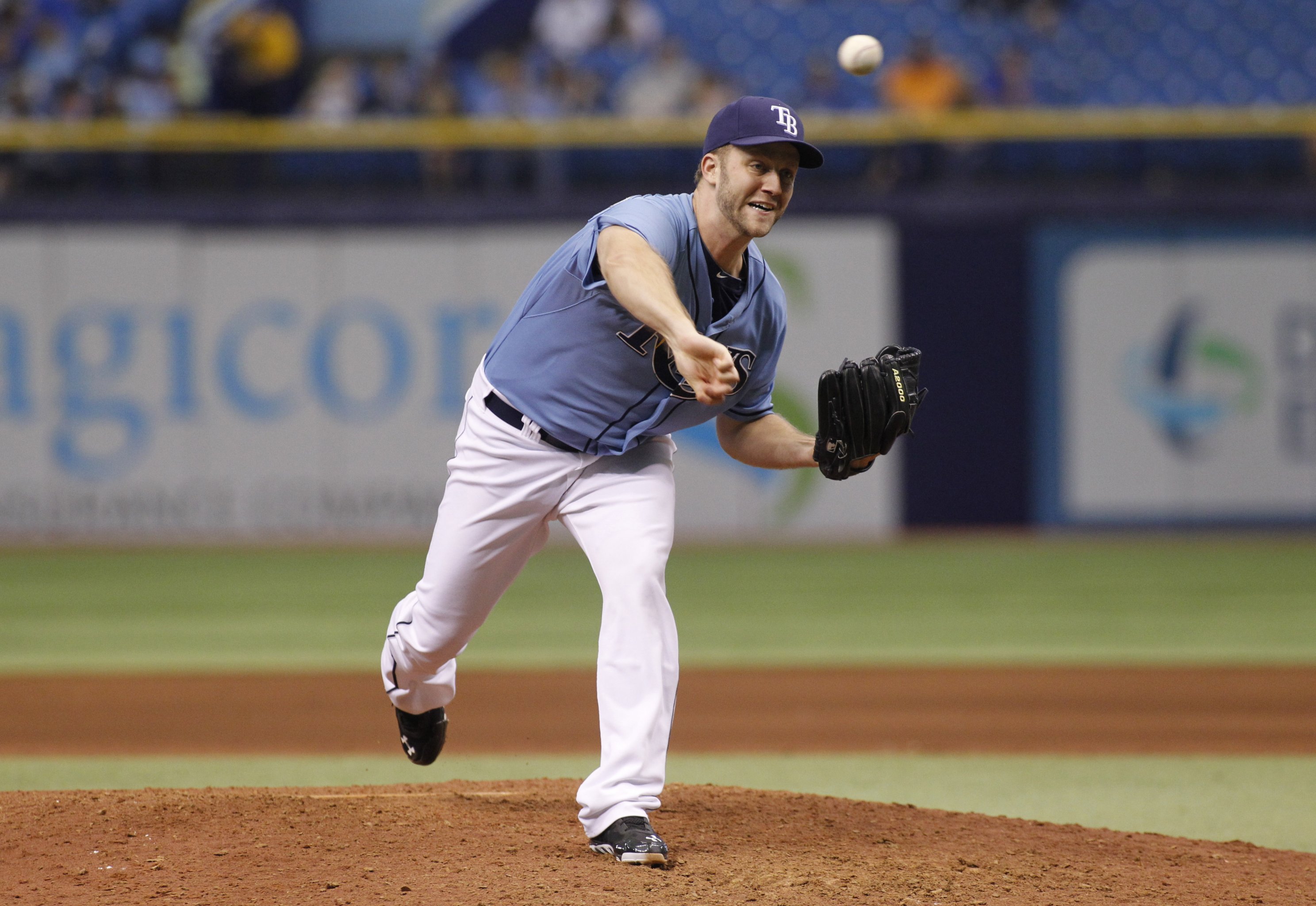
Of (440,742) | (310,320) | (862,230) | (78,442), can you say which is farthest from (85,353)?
(440,742)

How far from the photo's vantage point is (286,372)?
1320cm

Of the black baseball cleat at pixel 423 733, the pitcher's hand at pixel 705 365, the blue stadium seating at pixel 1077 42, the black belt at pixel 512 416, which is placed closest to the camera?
the pitcher's hand at pixel 705 365

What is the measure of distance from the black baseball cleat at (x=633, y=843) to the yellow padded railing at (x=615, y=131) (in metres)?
10.4

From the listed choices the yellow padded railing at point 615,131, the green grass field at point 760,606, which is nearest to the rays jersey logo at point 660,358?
the green grass field at point 760,606

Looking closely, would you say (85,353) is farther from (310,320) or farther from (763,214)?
(763,214)

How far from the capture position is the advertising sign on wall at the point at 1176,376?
13117mm

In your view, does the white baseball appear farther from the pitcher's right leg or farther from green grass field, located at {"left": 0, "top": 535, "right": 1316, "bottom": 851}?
green grass field, located at {"left": 0, "top": 535, "right": 1316, "bottom": 851}

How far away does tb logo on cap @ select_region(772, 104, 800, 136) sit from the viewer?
3363mm

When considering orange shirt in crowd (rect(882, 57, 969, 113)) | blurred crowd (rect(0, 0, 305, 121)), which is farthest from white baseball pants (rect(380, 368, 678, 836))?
blurred crowd (rect(0, 0, 305, 121))

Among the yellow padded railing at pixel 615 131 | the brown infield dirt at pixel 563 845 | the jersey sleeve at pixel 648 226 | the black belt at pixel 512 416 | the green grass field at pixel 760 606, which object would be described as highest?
the yellow padded railing at pixel 615 131

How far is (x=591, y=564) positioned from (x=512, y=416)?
1.35ft

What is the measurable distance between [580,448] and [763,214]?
28.2 inches

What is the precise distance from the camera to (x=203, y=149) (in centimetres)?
1336

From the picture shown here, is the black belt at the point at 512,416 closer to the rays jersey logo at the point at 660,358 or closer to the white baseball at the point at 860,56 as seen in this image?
the rays jersey logo at the point at 660,358
